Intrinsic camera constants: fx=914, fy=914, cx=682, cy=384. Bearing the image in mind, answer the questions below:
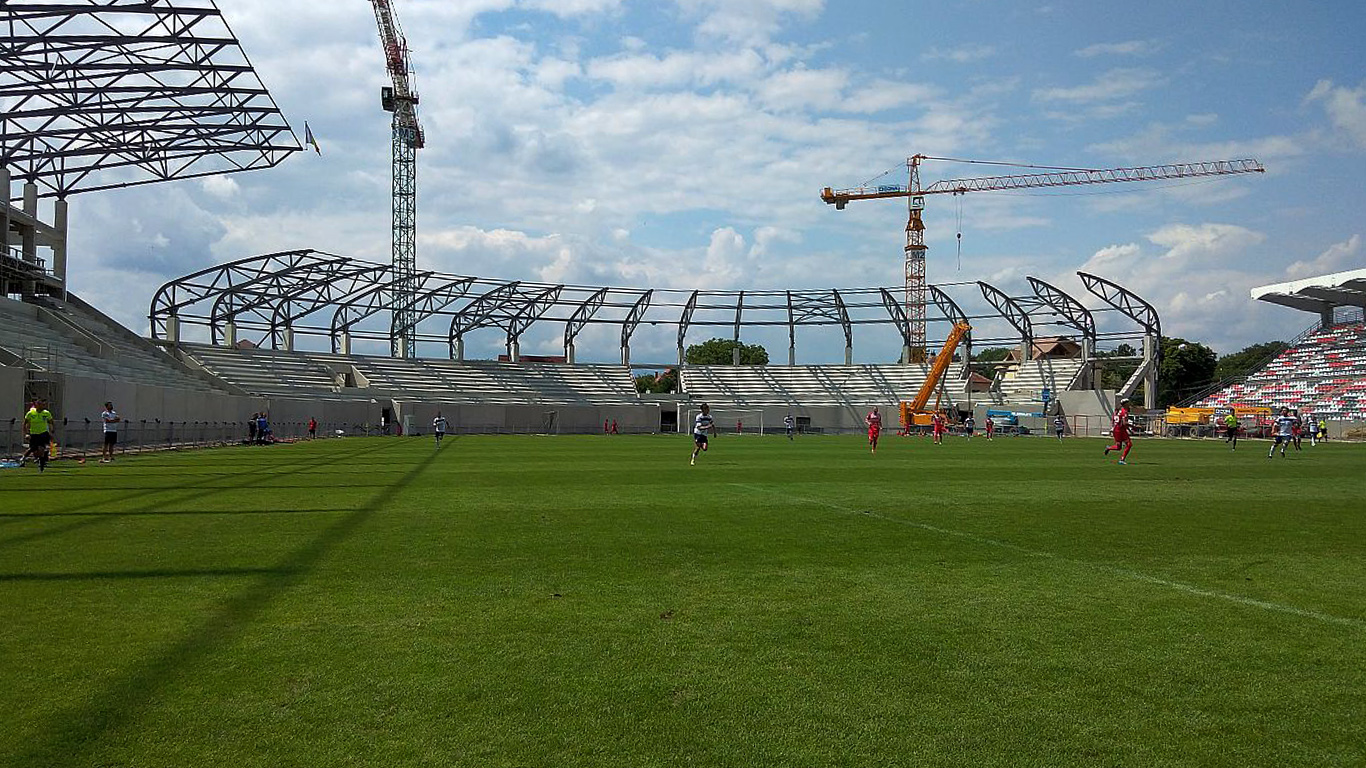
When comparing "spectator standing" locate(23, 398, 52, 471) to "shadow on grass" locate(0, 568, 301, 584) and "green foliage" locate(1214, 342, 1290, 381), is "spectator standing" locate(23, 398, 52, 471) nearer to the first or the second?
"shadow on grass" locate(0, 568, 301, 584)

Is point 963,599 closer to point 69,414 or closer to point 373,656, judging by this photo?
point 373,656

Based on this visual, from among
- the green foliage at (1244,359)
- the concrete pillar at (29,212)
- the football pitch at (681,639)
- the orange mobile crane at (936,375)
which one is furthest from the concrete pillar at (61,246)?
the green foliage at (1244,359)

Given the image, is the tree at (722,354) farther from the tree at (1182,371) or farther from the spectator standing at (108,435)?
the spectator standing at (108,435)

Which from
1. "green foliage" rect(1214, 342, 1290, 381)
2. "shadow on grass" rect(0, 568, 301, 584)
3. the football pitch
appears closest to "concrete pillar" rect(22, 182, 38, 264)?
the football pitch

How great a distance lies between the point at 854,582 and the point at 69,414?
30.9 meters

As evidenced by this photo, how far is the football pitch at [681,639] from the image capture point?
3.79m

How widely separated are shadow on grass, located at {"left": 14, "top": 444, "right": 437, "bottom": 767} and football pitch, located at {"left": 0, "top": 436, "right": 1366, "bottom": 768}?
0.9 inches

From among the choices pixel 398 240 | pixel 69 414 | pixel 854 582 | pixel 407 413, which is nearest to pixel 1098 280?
pixel 407 413

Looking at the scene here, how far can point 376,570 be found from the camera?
7.54 m

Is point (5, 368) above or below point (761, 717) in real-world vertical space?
above

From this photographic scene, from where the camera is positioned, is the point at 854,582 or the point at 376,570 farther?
the point at 376,570

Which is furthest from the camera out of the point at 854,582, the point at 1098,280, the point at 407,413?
the point at 1098,280

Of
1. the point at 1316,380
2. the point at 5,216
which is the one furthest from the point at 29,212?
the point at 1316,380

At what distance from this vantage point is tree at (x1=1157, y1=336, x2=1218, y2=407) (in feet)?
296
